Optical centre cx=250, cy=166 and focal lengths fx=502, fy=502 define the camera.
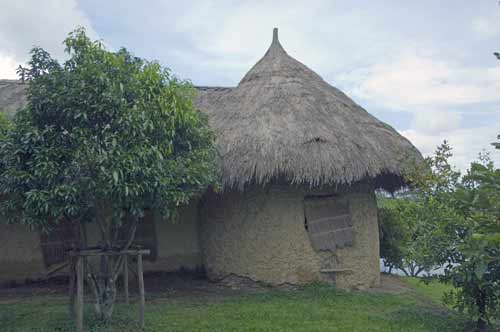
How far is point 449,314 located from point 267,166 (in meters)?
3.24

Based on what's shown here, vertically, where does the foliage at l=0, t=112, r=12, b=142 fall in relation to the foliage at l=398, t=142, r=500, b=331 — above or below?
above

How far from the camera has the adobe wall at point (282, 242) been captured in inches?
307

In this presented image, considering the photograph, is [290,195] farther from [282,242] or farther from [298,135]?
[298,135]

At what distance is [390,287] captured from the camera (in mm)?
8562

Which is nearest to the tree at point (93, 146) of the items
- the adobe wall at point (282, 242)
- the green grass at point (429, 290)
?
the adobe wall at point (282, 242)

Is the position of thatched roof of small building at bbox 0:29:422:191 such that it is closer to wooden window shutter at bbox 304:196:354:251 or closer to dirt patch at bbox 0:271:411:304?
wooden window shutter at bbox 304:196:354:251

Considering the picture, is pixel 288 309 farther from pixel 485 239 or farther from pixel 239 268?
pixel 485 239

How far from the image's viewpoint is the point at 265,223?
7840 mm

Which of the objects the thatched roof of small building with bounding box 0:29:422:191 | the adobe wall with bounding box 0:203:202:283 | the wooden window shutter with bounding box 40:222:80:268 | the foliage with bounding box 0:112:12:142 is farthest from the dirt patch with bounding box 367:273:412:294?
the foliage with bounding box 0:112:12:142

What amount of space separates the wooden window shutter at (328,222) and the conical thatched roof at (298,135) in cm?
60

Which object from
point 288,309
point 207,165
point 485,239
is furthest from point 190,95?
point 485,239

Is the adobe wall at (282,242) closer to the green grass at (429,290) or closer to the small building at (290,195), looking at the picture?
the small building at (290,195)

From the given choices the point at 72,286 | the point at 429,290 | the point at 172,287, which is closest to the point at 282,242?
the point at 172,287

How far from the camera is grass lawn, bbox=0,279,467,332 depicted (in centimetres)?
585
